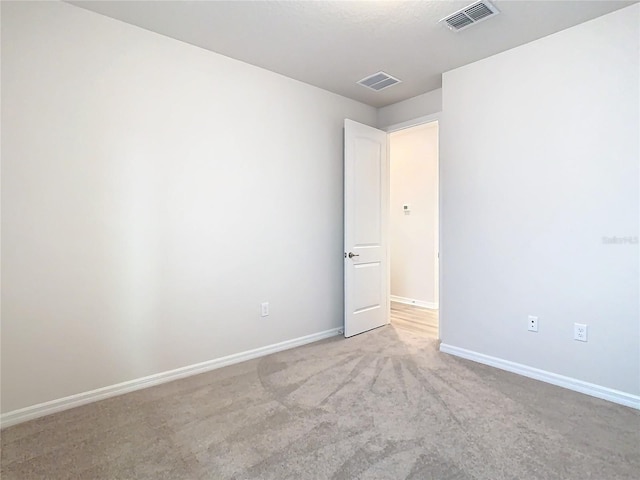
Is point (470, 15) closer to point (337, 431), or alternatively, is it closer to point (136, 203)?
point (136, 203)

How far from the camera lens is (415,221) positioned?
5.61m

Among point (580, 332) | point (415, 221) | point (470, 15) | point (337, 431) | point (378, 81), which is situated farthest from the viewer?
point (415, 221)

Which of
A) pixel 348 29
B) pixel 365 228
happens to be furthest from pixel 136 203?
pixel 365 228

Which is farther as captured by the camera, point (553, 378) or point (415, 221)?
point (415, 221)

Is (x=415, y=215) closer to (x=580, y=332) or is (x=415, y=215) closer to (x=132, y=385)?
(x=580, y=332)

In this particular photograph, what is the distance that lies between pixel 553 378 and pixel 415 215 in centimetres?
333

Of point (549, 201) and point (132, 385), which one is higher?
point (549, 201)

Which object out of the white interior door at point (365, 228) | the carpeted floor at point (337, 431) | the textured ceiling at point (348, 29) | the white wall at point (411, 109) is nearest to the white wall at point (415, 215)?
the white wall at point (411, 109)

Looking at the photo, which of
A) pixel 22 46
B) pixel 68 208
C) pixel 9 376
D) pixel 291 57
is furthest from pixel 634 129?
pixel 9 376

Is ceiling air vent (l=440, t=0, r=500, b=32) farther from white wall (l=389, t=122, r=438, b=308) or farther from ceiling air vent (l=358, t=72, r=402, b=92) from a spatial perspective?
white wall (l=389, t=122, r=438, b=308)

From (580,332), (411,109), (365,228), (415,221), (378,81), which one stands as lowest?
(580,332)

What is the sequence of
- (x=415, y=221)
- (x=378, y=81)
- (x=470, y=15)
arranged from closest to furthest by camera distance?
(x=470, y=15) < (x=378, y=81) < (x=415, y=221)

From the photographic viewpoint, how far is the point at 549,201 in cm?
262

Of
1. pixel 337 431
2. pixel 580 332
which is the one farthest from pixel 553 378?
pixel 337 431
